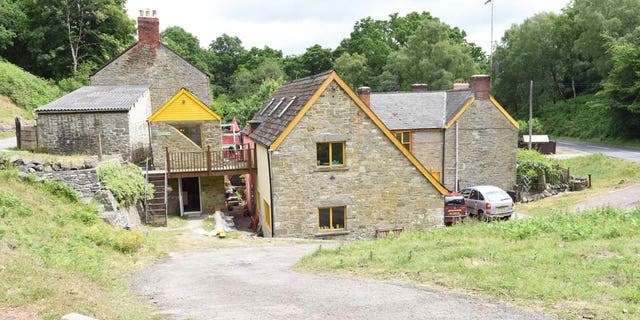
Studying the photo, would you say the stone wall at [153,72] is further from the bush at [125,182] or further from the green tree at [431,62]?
the green tree at [431,62]

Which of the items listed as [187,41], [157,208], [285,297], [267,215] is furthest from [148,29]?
[187,41]

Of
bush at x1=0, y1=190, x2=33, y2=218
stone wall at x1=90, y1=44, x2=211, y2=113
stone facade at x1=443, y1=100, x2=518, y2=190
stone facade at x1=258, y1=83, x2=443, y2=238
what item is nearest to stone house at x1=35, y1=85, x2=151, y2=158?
stone wall at x1=90, y1=44, x2=211, y2=113

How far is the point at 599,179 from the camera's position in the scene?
3044 cm

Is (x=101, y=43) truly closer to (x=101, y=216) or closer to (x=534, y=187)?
(x=101, y=216)

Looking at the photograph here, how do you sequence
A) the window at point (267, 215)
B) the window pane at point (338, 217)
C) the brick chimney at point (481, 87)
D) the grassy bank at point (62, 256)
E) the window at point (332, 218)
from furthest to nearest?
1. the brick chimney at point (481, 87)
2. the window at point (267, 215)
3. the window pane at point (338, 217)
4. the window at point (332, 218)
5. the grassy bank at point (62, 256)

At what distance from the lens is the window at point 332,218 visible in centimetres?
1892

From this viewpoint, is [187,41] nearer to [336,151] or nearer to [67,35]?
[67,35]

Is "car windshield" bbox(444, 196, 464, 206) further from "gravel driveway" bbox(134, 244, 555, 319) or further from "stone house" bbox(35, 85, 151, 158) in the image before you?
"stone house" bbox(35, 85, 151, 158)

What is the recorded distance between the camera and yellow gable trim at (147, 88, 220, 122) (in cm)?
2395

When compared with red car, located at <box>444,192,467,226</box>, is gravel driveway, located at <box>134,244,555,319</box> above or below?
above

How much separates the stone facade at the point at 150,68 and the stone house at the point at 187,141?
23.3ft

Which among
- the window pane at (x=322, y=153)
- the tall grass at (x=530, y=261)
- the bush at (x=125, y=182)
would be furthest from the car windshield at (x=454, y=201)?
the bush at (x=125, y=182)

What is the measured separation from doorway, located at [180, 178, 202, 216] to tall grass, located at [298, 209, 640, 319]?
44.2 ft

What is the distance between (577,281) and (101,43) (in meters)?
52.6
